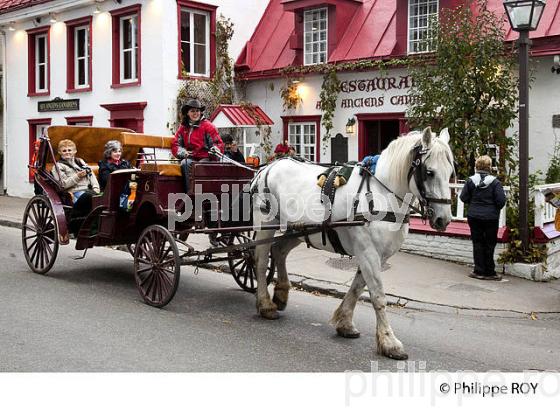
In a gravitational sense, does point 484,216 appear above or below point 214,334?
above

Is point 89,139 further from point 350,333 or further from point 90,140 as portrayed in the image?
point 350,333

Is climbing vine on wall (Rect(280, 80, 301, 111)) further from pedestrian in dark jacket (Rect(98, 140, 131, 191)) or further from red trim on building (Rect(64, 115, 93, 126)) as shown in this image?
pedestrian in dark jacket (Rect(98, 140, 131, 191))

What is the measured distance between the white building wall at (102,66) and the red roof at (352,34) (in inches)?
19.6

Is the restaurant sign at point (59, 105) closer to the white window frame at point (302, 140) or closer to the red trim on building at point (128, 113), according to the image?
the red trim on building at point (128, 113)

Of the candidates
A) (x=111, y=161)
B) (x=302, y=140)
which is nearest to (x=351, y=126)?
(x=302, y=140)

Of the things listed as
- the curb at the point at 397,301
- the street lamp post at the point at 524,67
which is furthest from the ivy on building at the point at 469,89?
the curb at the point at 397,301

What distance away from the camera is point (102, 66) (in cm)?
1817

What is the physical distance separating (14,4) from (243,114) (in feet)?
31.3

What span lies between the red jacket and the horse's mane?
2481mm

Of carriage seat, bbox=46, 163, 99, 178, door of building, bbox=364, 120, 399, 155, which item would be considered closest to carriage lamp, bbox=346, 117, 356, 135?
door of building, bbox=364, 120, 399, 155

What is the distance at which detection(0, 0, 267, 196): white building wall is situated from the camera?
16.4 metres

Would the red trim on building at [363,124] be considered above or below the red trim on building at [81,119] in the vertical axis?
below

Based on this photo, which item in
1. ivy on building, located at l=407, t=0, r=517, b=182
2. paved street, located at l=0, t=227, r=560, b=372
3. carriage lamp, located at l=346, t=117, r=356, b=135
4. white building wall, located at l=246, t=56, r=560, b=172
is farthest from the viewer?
carriage lamp, located at l=346, t=117, r=356, b=135

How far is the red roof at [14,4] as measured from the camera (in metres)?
19.5
